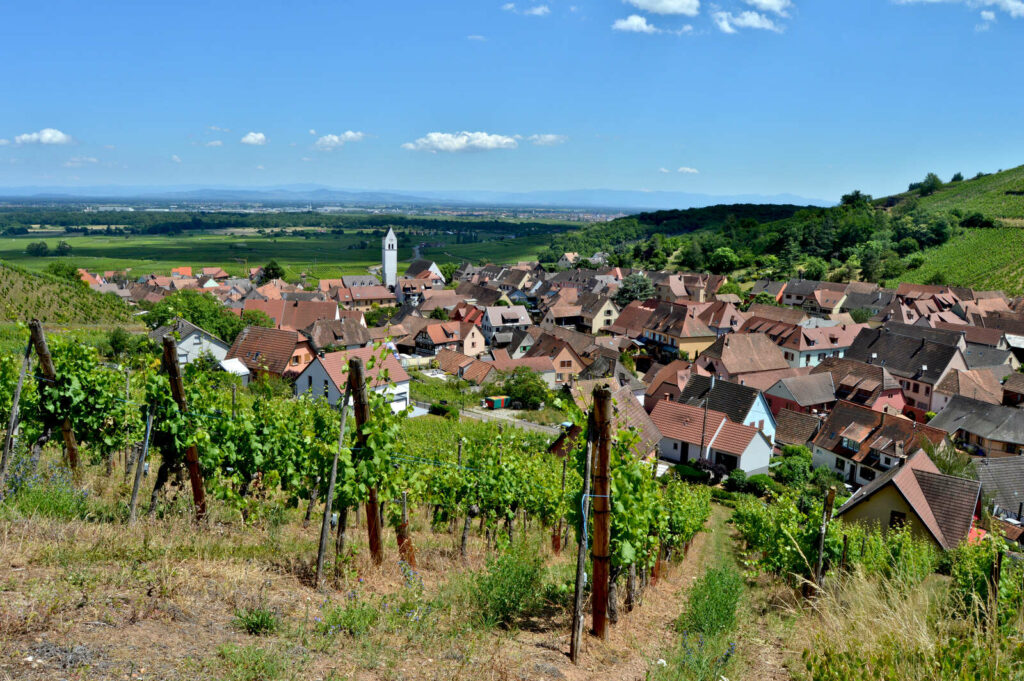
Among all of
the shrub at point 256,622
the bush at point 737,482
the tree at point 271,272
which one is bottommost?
the bush at point 737,482

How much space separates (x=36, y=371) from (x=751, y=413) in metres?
33.9

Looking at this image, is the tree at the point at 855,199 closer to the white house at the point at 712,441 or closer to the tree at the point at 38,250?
the white house at the point at 712,441

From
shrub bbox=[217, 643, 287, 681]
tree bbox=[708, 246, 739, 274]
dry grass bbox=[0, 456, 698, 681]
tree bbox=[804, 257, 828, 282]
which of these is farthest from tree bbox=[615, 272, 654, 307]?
shrub bbox=[217, 643, 287, 681]

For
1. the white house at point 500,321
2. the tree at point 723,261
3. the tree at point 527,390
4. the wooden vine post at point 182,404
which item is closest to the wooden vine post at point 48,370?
the wooden vine post at point 182,404

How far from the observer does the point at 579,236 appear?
170 metres

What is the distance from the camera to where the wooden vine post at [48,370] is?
8.99m

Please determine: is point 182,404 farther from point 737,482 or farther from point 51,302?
point 51,302

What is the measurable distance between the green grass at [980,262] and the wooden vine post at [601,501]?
98777mm

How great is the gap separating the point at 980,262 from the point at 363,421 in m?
116

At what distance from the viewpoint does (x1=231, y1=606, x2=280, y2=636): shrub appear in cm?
588

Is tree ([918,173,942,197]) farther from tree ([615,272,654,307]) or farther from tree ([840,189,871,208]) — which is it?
tree ([615,272,654,307])

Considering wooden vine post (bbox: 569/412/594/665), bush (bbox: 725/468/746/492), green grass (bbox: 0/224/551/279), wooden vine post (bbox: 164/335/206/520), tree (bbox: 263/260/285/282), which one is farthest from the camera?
green grass (bbox: 0/224/551/279)

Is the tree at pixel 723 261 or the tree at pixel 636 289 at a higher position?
the tree at pixel 723 261

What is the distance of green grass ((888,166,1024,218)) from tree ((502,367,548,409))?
116154 mm
